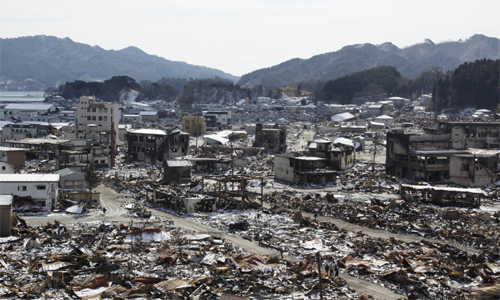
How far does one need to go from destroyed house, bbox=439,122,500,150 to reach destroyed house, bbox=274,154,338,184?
587 inches

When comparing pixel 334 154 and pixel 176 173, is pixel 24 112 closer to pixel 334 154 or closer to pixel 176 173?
pixel 176 173

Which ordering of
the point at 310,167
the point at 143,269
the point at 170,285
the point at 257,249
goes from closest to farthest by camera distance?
1. the point at 170,285
2. the point at 143,269
3. the point at 257,249
4. the point at 310,167

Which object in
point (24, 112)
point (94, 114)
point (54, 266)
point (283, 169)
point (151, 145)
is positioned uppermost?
point (94, 114)

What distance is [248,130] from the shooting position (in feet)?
202

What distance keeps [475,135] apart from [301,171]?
18925 millimetres

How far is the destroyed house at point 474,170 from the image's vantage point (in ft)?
97.5

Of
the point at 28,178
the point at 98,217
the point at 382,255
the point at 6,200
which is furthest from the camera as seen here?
the point at 28,178

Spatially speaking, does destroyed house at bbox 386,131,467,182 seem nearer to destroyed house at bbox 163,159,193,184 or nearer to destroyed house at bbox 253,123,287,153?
destroyed house at bbox 253,123,287,153

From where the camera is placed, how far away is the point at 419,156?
110 feet

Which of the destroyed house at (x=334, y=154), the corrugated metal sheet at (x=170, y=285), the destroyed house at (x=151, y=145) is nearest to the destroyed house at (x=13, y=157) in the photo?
the destroyed house at (x=151, y=145)

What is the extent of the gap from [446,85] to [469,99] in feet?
16.1

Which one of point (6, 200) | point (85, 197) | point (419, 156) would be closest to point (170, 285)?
point (6, 200)

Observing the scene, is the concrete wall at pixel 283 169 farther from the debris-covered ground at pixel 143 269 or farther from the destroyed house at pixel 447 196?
the debris-covered ground at pixel 143 269

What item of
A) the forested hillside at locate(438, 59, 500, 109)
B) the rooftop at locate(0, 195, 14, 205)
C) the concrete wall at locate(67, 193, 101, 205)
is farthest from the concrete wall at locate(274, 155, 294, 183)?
the forested hillside at locate(438, 59, 500, 109)
